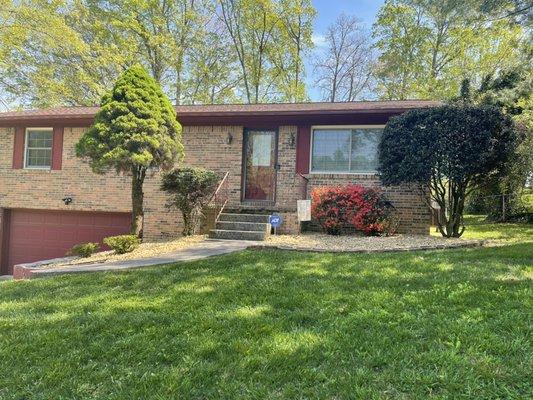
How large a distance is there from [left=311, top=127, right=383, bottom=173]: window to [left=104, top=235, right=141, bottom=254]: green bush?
5.00 meters

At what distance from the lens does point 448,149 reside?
8133mm

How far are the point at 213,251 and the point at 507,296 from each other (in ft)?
15.1

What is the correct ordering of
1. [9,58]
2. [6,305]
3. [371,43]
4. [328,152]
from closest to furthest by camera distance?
1. [6,305]
2. [328,152]
3. [9,58]
4. [371,43]

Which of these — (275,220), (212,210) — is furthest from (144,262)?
(275,220)

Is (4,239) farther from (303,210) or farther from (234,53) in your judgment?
(234,53)

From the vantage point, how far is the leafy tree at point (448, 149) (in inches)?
316

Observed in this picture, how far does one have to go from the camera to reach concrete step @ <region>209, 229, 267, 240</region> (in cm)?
867

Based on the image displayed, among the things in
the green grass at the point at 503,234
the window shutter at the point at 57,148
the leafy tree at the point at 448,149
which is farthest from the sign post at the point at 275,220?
the window shutter at the point at 57,148

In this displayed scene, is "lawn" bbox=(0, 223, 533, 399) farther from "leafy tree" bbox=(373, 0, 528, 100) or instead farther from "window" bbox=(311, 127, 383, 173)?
"leafy tree" bbox=(373, 0, 528, 100)

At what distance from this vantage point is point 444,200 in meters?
8.91

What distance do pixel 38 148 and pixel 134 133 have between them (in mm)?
6562

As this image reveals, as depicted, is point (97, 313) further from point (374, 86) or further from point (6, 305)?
point (374, 86)

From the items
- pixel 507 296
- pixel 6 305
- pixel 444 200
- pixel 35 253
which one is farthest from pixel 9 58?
pixel 507 296

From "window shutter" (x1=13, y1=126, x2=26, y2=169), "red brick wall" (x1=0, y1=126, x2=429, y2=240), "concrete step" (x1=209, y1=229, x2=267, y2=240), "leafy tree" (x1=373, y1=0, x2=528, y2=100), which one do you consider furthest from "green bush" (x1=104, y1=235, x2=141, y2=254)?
"leafy tree" (x1=373, y1=0, x2=528, y2=100)
